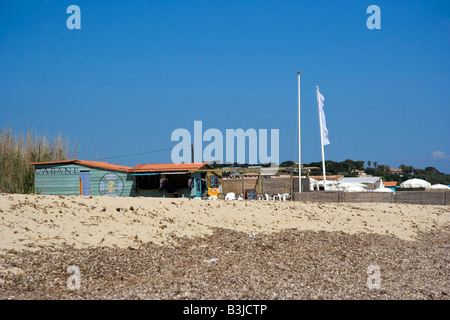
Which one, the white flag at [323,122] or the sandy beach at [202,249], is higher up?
the white flag at [323,122]

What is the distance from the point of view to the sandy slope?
11453 mm

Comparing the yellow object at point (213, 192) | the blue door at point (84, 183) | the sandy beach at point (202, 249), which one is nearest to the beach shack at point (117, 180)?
the blue door at point (84, 183)

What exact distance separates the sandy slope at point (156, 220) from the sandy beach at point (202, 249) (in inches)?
1.5

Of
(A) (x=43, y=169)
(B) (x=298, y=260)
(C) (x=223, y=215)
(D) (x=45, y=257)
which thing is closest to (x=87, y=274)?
(D) (x=45, y=257)

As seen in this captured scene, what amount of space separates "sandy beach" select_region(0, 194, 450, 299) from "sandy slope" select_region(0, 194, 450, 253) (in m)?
0.04

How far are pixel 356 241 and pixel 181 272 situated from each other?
7.06m

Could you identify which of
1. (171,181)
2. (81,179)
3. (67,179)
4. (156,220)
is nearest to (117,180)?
(81,179)

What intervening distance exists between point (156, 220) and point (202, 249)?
7.99 feet

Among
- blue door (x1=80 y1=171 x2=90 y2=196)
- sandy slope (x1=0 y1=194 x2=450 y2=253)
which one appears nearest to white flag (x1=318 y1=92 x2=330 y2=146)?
sandy slope (x1=0 y1=194 x2=450 y2=253)

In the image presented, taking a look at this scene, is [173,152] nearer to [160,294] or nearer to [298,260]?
[298,260]

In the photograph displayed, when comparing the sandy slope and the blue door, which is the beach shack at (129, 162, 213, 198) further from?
the sandy slope

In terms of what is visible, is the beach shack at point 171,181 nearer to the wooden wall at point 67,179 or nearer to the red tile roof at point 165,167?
the red tile roof at point 165,167

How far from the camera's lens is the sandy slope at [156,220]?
37.6ft

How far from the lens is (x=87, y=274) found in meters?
9.51
